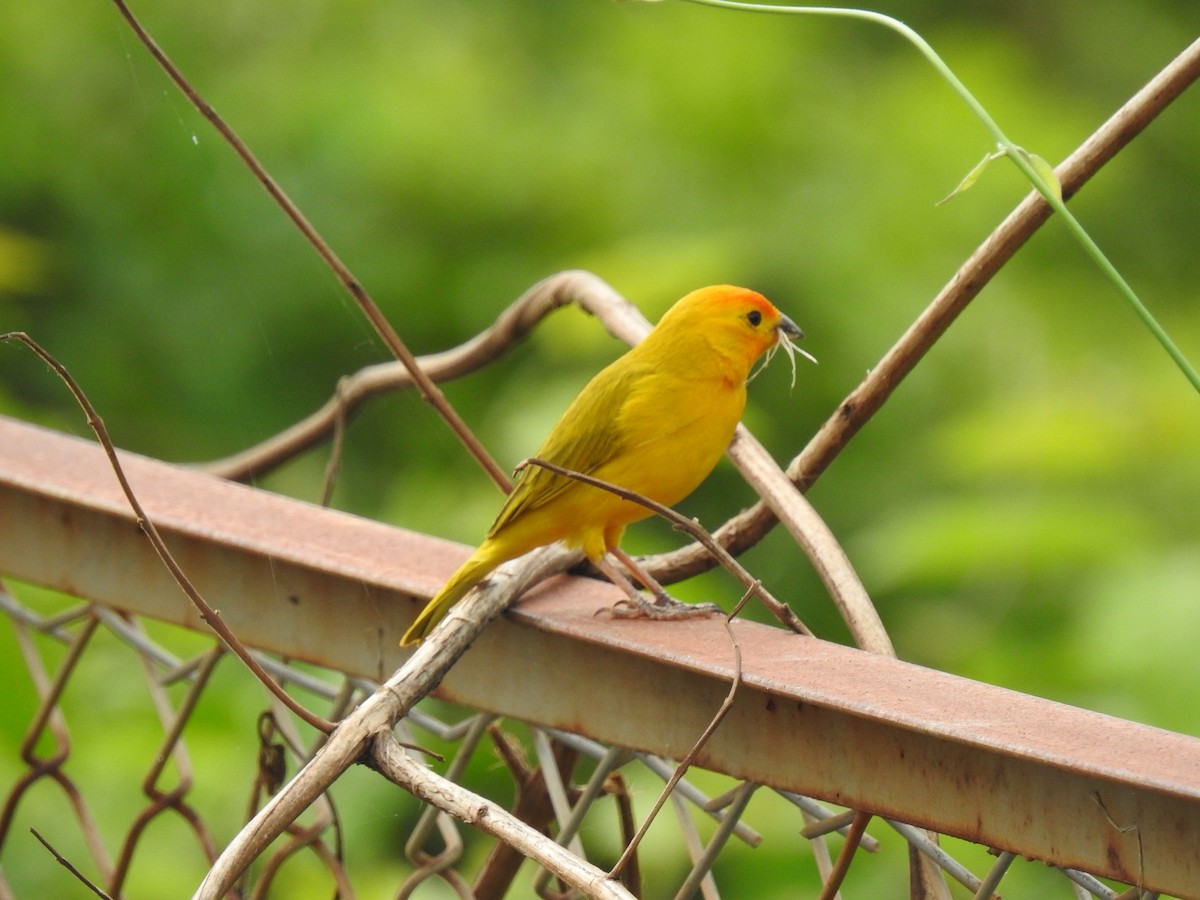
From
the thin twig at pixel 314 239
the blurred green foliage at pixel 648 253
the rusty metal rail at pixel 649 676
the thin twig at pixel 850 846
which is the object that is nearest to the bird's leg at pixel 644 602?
the rusty metal rail at pixel 649 676

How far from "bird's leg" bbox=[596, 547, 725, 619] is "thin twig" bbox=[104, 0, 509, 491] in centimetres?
17

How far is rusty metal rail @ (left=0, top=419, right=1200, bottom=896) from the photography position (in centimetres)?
90

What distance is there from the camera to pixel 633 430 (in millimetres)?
1756

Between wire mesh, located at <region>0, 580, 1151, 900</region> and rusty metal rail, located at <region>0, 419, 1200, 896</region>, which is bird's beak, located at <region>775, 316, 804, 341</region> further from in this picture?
wire mesh, located at <region>0, 580, 1151, 900</region>

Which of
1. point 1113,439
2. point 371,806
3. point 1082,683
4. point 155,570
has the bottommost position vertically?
point 371,806

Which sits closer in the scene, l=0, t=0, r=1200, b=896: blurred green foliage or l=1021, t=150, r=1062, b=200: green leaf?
l=1021, t=150, r=1062, b=200: green leaf

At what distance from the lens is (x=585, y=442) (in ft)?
5.94

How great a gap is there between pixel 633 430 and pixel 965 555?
64.2 inches

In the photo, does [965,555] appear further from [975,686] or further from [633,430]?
[975,686]

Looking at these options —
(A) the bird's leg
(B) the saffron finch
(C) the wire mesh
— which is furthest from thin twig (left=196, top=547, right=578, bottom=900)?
(C) the wire mesh

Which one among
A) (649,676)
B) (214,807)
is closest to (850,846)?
(649,676)

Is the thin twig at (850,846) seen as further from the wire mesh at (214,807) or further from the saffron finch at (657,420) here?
the wire mesh at (214,807)

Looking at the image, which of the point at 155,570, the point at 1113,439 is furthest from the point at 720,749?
the point at 1113,439

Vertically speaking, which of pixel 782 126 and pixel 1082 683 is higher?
pixel 782 126
